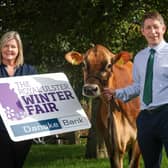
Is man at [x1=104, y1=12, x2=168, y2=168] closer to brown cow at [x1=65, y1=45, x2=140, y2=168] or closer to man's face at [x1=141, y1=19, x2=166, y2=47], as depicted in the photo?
man's face at [x1=141, y1=19, x2=166, y2=47]

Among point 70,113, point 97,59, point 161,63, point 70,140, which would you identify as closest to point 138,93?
point 161,63

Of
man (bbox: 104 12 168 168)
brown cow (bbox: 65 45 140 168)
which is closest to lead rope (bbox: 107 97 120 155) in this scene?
brown cow (bbox: 65 45 140 168)

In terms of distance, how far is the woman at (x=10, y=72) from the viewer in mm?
5336

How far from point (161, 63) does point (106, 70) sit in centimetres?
164

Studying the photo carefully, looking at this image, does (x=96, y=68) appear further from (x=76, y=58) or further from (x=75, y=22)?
(x=75, y=22)

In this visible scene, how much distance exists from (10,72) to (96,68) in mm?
1249

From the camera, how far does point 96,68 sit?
6.33 m

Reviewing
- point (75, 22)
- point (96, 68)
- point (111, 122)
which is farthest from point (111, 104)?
point (75, 22)

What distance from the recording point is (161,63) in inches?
190

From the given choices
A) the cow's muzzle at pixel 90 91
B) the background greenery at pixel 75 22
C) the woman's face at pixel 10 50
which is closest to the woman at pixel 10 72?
the woman's face at pixel 10 50

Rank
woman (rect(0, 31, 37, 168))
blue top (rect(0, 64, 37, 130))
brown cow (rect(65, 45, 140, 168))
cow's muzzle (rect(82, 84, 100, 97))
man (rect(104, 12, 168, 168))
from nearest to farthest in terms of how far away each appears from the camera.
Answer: man (rect(104, 12, 168, 168)) → woman (rect(0, 31, 37, 168)) → blue top (rect(0, 64, 37, 130)) → cow's muzzle (rect(82, 84, 100, 97)) → brown cow (rect(65, 45, 140, 168))

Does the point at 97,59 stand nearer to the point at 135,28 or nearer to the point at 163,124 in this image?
the point at 163,124

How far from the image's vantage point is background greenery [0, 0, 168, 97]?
1080 cm

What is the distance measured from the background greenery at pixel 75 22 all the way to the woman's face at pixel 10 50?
16.4 ft
